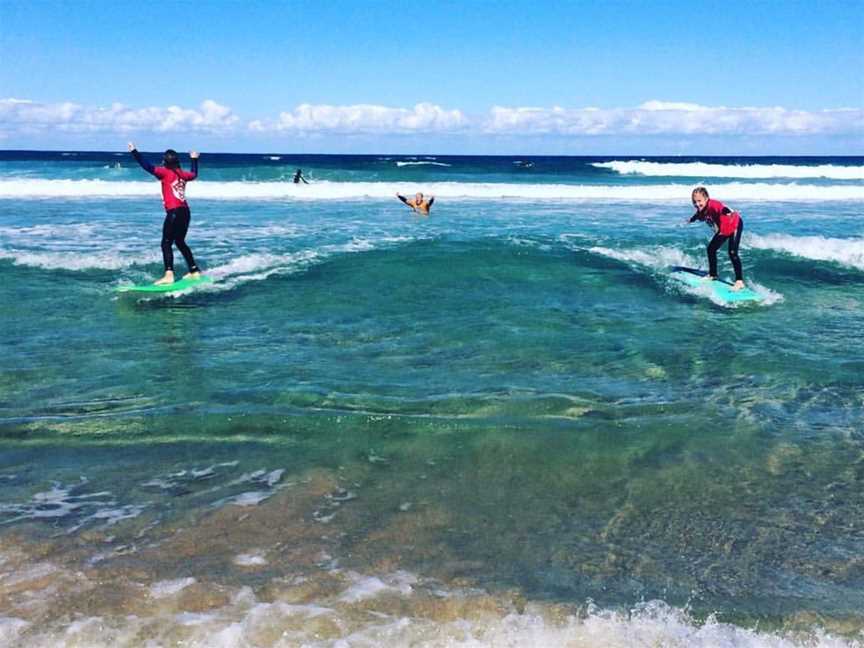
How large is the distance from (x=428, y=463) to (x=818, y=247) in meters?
13.5

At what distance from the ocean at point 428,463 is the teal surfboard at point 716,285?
0.25 metres

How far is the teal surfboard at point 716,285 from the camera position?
1086 centimetres

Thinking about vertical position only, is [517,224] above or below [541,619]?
above

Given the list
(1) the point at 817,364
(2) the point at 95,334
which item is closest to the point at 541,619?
(1) the point at 817,364

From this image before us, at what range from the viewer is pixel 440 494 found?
459 cm

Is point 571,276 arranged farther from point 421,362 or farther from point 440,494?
point 440,494

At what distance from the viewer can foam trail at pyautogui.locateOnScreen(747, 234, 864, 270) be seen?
14414mm

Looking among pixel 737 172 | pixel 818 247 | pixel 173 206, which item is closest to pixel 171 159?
pixel 173 206

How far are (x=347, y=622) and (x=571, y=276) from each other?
10021 millimetres

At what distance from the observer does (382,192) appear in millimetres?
33594

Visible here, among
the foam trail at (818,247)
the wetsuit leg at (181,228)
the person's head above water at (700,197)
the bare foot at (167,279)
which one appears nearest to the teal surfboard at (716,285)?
the person's head above water at (700,197)

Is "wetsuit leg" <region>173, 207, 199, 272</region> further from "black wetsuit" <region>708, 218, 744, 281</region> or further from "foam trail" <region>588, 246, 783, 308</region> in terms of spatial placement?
"black wetsuit" <region>708, 218, 744, 281</region>

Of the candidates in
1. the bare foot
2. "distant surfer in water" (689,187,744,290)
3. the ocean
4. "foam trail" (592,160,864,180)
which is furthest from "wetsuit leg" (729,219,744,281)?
"foam trail" (592,160,864,180)

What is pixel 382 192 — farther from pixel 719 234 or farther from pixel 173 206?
pixel 719 234
